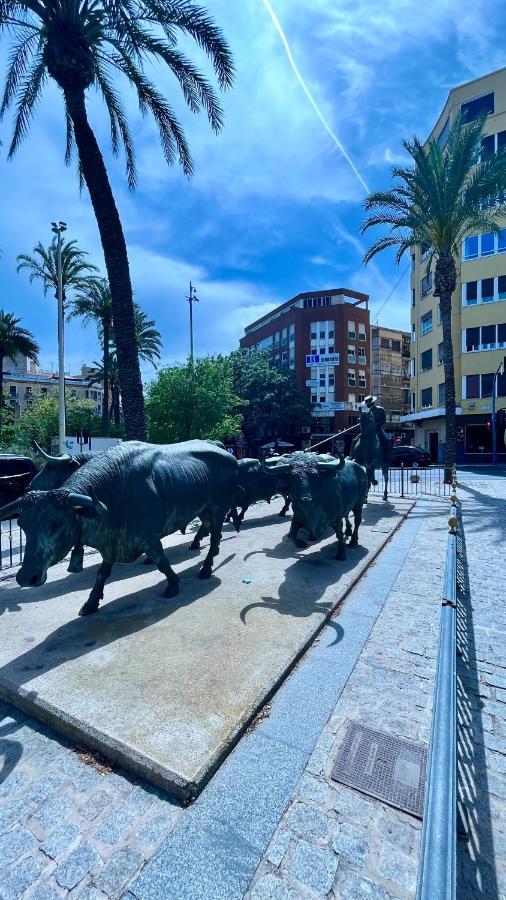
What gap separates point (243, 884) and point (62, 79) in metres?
13.5

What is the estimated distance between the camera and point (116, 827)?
7.50 ft

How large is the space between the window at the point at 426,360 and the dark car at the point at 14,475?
36.5 metres

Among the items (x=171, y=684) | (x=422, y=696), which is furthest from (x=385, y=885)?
(x=171, y=684)

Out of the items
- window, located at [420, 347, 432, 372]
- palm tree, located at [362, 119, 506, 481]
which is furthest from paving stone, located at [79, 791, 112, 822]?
window, located at [420, 347, 432, 372]

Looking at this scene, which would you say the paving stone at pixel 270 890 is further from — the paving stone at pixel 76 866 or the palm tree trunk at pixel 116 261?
the palm tree trunk at pixel 116 261

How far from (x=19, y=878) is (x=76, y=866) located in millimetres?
272

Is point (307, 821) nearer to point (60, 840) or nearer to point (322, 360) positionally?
point (60, 840)

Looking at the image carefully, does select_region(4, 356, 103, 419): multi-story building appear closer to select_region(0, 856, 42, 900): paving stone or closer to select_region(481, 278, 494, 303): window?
select_region(481, 278, 494, 303): window

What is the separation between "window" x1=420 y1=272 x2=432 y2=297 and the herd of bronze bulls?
122ft

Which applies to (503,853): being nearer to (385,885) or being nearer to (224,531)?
(385,885)

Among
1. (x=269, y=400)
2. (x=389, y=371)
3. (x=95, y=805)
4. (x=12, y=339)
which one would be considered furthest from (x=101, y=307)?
(x=389, y=371)

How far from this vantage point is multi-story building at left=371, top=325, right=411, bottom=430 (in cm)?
6050

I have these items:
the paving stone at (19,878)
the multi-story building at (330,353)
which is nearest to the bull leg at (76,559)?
the paving stone at (19,878)

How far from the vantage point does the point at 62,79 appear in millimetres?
9117
